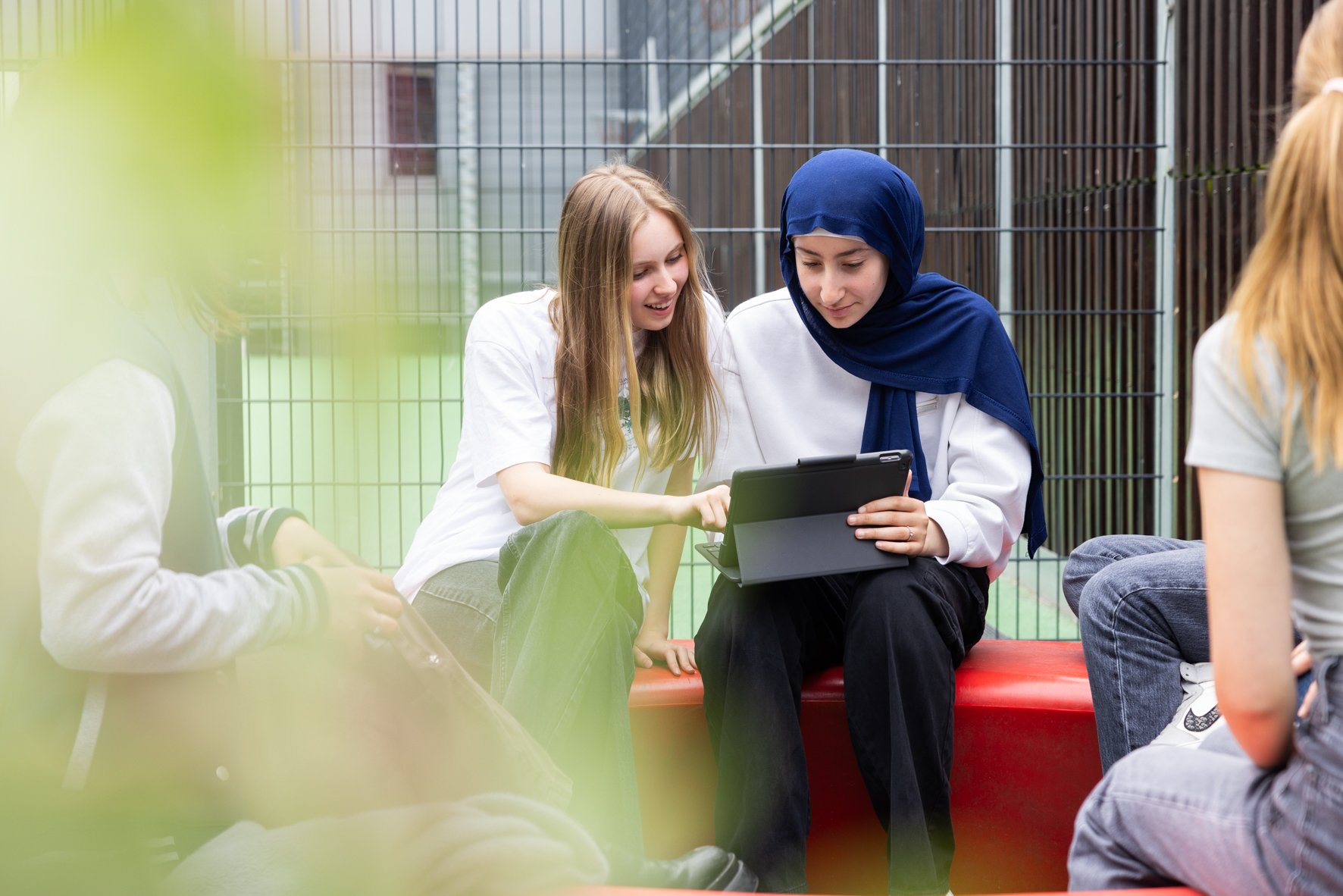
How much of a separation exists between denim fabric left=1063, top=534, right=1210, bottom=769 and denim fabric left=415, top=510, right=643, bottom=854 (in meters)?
0.63

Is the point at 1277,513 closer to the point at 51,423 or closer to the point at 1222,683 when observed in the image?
the point at 1222,683

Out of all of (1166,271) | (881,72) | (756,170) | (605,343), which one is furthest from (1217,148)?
(605,343)

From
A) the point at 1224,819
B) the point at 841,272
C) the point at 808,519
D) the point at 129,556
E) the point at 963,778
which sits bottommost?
the point at 963,778

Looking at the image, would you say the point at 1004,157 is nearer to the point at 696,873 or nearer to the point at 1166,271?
the point at 1166,271

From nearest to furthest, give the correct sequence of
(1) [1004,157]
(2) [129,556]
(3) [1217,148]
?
(2) [129,556], (3) [1217,148], (1) [1004,157]

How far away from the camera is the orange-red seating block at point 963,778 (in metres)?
1.60

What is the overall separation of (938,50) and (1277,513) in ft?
8.04

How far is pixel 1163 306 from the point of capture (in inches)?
113

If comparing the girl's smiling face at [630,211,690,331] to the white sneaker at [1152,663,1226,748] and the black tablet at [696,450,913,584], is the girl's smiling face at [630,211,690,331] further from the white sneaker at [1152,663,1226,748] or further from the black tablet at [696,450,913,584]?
the white sneaker at [1152,663,1226,748]

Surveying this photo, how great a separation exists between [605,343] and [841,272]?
37 cm

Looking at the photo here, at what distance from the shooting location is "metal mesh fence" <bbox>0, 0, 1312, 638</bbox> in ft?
0.79

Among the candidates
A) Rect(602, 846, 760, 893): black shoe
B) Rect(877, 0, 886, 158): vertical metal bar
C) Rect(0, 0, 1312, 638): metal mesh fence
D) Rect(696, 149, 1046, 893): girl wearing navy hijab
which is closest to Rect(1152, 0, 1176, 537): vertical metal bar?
Rect(0, 0, 1312, 638): metal mesh fence

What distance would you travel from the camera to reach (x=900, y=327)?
1722 millimetres

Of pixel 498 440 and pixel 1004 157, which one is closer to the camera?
pixel 498 440
